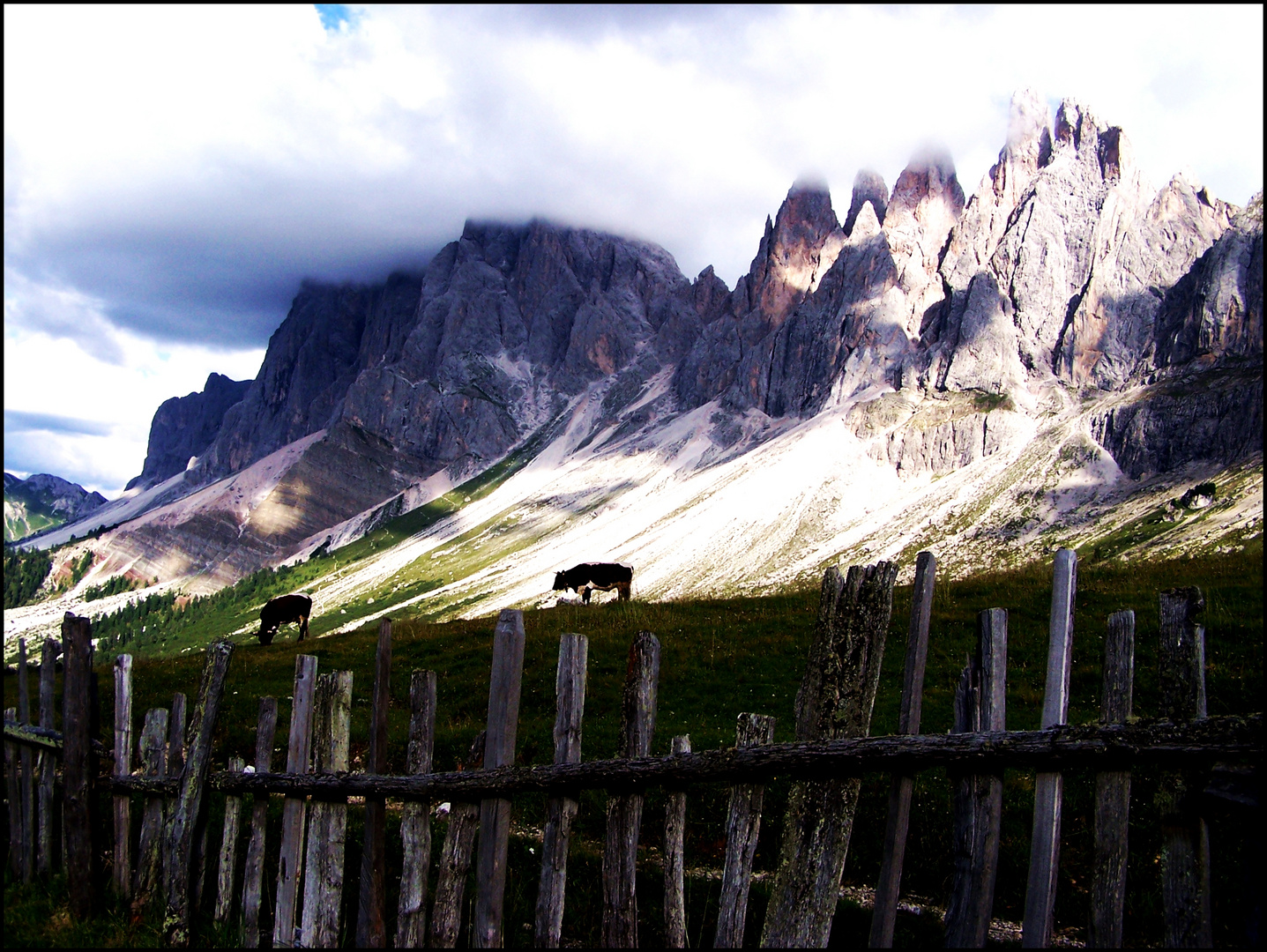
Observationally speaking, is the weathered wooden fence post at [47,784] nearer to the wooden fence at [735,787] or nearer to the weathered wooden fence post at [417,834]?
the wooden fence at [735,787]

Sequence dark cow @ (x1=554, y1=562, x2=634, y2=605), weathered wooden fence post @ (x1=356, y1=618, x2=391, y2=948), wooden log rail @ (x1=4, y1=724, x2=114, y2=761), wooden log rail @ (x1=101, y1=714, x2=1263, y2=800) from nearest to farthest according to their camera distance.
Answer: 1. wooden log rail @ (x1=101, y1=714, x2=1263, y2=800)
2. weathered wooden fence post @ (x1=356, y1=618, x2=391, y2=948)
3. wooden log rail @ (x1=4, y1=724, x2=114, y2=761)
4. dark cow @ (x1=554, y1=562, x2=634, y2=605)

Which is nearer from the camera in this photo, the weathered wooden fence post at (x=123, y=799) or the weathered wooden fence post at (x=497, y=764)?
the weathered wooden fence post at (x=497, y=764)

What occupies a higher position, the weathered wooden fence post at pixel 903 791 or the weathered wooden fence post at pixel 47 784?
the weathered wooden fence post at pixel 903 791

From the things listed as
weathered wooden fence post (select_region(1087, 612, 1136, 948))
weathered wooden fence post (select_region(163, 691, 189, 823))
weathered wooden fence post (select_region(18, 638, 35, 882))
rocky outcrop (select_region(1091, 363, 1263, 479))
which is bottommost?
weathered wooden fence post (select_region(18, 638, 35, 882))

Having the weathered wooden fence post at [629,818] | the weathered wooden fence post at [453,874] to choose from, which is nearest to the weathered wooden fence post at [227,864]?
the weathered wooden fence post at [453,874]

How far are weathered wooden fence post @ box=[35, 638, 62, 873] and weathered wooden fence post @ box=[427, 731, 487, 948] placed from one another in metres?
7.90

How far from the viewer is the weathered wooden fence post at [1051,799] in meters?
5.29

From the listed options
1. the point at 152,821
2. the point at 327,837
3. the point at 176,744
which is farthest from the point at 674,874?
the point at 152,821

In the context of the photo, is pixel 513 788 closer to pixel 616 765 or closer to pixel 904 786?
pixel 616 765

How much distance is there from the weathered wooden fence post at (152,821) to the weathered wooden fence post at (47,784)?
90.0 inches

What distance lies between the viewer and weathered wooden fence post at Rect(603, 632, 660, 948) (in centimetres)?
672

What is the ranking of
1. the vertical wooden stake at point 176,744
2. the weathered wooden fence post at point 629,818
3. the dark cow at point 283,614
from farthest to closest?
the dark cow at point 283,614, the vertical wooden stake at point 176,744, the weathered wooden fence post at point 629,818

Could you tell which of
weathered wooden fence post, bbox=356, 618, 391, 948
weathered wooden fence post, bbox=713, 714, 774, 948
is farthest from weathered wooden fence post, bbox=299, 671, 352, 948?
weathered wooden fence post, bbox=713, 714, 774, 948

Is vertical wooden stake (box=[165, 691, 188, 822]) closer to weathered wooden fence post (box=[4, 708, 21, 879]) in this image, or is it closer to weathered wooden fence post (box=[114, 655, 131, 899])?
weathered wooden fence post (box=[114, 655, 131, 899])
